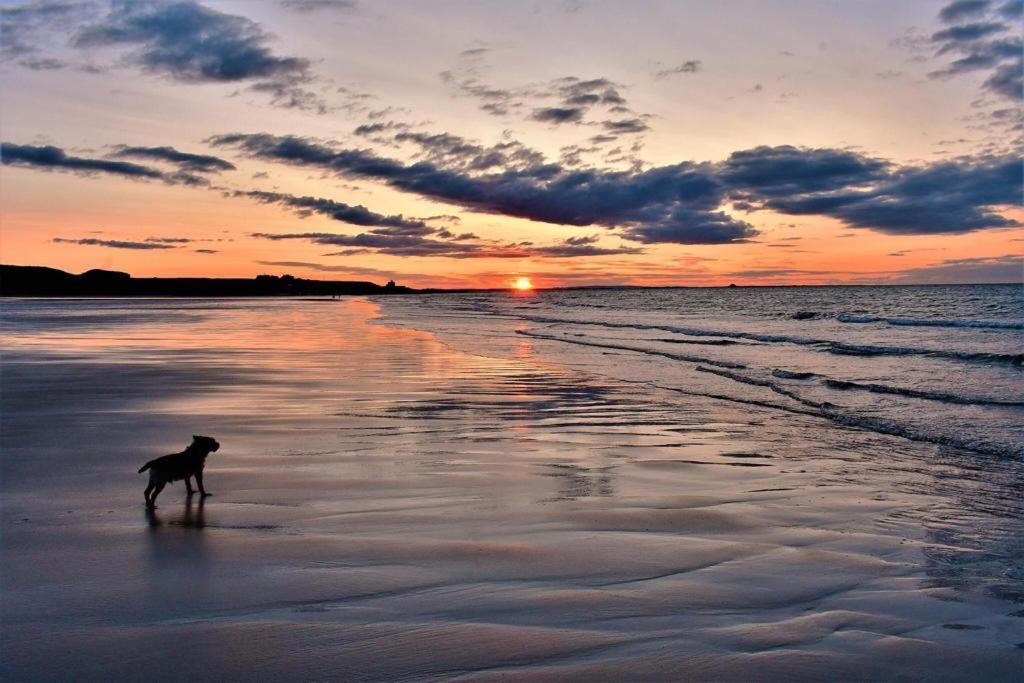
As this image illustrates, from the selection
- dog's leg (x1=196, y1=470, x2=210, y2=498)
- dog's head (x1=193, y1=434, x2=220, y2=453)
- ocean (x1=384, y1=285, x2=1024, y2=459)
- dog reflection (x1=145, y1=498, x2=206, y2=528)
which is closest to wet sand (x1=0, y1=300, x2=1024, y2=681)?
dog reflection (x1=145, y1=498, x2=206, y2=528)

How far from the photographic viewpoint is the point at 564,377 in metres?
17.7

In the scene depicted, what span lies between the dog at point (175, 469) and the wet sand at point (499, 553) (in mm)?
167

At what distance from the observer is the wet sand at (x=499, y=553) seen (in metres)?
3.74

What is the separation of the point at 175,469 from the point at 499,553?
10.2 ft

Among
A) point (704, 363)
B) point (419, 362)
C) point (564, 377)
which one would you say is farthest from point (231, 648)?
point (704, 363)

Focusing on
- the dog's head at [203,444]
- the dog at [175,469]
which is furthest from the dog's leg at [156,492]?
the dog's head at [203,444]

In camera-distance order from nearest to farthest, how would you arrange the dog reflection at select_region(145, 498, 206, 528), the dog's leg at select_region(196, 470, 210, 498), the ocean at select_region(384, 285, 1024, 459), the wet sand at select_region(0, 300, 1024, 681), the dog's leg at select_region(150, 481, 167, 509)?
the wet sand at select_region(0, 300, 1024, 681) < the dog reflection at select_region(145, 498, 206, 528) < the dog's leg at select_region(150, 481, 167, 509) < the dog's leg at select_region(196, 470, 210, 498) < the ocean at select_region(384, 285, 1024, 459)

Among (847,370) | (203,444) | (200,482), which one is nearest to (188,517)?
(200,482)

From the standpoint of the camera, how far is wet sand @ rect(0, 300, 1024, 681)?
3.74m

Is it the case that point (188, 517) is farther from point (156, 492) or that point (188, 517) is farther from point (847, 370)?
point (847, 370)

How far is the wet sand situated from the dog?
0.55 ft

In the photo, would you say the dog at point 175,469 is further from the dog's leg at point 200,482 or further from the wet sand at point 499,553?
the wet sand at point 499,553

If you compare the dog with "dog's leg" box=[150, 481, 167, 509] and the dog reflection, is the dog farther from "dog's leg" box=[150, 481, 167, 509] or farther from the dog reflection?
the dog reflection

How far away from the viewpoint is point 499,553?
17.1ft
